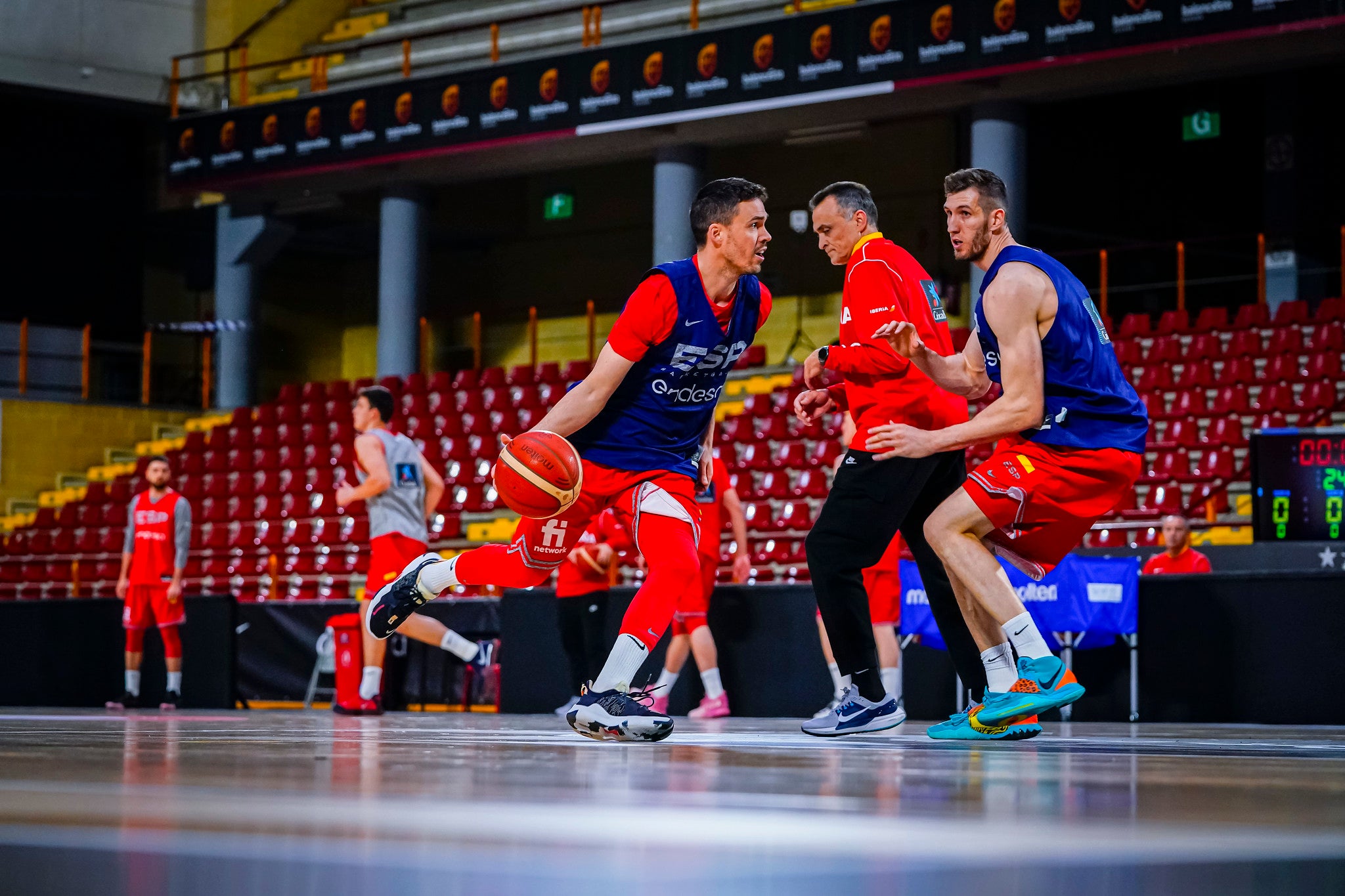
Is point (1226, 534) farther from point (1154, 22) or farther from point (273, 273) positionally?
point (273, 273)

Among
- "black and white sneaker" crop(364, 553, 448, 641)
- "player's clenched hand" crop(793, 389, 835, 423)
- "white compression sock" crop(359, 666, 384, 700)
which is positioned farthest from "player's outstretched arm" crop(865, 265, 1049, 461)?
"white compression sock" crop(359, 666, 384, 700)

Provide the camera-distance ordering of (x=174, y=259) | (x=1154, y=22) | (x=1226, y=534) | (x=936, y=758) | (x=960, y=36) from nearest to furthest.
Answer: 1. (x=936, y=758)
2. (x=1226, y=534)
3. (x=1154, y=22)
4. (x=960, y=36)
5. (x=174, y=259)

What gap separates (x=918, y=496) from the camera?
19.6ft

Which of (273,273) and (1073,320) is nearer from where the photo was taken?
(1073,320)

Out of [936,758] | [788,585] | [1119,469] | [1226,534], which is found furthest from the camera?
[1226,534]

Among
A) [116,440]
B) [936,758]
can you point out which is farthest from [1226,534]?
[116,440]

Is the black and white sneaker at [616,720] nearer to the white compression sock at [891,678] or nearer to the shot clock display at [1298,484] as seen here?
the white compression sock at [891,678]

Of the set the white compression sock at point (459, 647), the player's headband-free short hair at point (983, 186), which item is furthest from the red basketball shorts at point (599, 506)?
the white compression sock at point (459, 647)

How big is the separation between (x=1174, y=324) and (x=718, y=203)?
497 inches

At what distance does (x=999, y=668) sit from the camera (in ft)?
18.1

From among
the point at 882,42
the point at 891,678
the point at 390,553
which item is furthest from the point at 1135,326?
the point at 390,553

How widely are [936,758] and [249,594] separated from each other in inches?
589

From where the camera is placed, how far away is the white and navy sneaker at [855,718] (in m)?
5.79

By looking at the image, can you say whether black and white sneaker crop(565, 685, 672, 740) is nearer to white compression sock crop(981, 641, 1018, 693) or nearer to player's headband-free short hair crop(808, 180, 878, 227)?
white compression sock crop(981, 641, 1018, 693)
